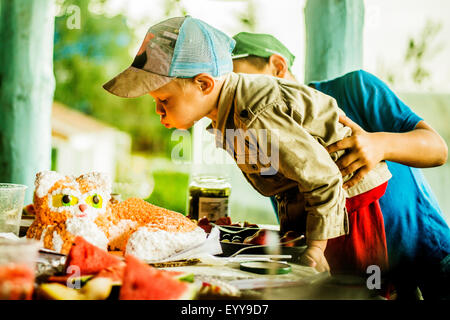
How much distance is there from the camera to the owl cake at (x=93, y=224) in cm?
71

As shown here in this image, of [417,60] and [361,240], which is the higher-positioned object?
[417,60]

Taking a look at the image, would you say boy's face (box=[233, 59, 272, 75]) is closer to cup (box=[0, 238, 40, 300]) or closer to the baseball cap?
the baseball cap

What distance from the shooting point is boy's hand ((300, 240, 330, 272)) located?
2.39 ft

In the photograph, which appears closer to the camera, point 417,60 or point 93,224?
point 93,224

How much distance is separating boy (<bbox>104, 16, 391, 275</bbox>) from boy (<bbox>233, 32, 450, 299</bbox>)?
0.05 metres

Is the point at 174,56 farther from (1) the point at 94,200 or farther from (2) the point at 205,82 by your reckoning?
(1) the point at 94,200

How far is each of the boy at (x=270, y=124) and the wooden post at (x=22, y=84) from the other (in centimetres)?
101

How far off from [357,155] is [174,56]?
425mm

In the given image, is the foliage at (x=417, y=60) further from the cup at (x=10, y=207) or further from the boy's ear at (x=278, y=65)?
the cup at (x=10, y=207)

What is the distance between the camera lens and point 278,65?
127cm

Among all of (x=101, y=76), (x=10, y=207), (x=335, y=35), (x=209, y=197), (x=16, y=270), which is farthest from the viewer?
(x=101, y=76)

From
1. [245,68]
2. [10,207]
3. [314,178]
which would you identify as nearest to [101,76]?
[245,68]
